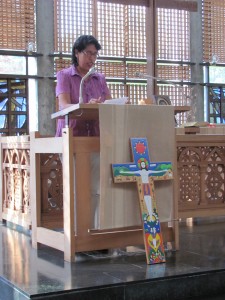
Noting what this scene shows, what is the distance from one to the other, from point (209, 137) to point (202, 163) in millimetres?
218

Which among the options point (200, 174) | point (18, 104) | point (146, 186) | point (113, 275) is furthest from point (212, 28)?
point (113, 275)

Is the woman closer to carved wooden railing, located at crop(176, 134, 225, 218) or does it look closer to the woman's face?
the woman's face

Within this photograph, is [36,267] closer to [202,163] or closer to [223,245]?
[223,245]

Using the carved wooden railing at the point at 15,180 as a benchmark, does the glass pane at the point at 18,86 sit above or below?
above

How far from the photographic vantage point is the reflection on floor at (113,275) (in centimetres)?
235

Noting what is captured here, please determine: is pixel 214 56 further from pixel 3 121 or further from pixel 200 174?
pixel 200 174

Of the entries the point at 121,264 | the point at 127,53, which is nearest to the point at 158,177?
the point at 121,264

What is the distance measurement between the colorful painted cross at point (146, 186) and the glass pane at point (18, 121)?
22.2 ft

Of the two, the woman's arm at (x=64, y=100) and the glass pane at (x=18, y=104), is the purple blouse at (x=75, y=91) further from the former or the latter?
the glass pane at (x=18, y=104)

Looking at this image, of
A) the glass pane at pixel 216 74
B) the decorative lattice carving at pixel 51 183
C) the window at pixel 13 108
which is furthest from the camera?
the glass pane at pixel 216 74

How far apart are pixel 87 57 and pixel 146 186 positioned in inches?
35.9

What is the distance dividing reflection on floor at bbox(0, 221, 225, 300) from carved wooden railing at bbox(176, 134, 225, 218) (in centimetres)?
97

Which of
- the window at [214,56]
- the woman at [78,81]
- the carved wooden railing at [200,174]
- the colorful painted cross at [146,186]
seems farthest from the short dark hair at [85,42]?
the window at [214,56]

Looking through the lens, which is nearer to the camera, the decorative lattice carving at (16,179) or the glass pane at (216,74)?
the decorative lattice carving at (16,179)
